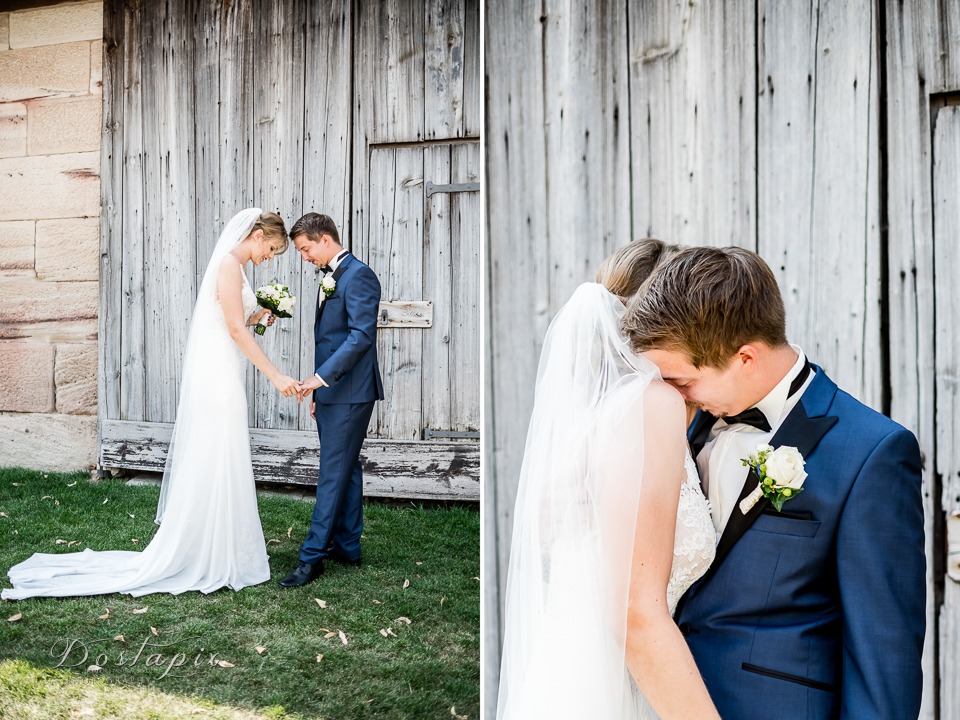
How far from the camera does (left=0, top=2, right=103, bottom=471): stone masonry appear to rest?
6.21 meters

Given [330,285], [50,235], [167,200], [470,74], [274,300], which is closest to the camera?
[330,285]

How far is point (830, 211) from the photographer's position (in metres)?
1.74

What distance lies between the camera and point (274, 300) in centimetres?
Answer: 475

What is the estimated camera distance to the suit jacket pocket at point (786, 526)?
122cm

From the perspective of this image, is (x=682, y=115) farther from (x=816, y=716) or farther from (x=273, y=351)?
(x=273, y=351)

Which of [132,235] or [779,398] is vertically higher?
[132,235]

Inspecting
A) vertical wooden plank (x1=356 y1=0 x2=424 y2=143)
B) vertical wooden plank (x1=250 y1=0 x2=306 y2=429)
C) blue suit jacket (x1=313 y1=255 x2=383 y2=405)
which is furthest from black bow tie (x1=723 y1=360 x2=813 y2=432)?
vertical wooden plank (x1=250 y1=0 x2=306 y2=429)

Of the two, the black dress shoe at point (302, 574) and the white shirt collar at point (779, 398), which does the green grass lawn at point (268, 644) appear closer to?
the black dress shoe at point (302, 574)

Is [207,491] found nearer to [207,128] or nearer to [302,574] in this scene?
[302,574]

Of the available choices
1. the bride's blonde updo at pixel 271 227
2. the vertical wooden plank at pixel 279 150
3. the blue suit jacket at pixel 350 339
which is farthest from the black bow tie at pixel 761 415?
the vertical wooden plank at pixel 279 150

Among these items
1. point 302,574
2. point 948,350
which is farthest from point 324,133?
point 948,350

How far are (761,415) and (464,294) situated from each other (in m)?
4.15

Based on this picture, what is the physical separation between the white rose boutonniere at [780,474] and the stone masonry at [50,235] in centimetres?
641

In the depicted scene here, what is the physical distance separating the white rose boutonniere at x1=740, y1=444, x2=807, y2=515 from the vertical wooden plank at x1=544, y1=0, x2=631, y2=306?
843 millimetres
